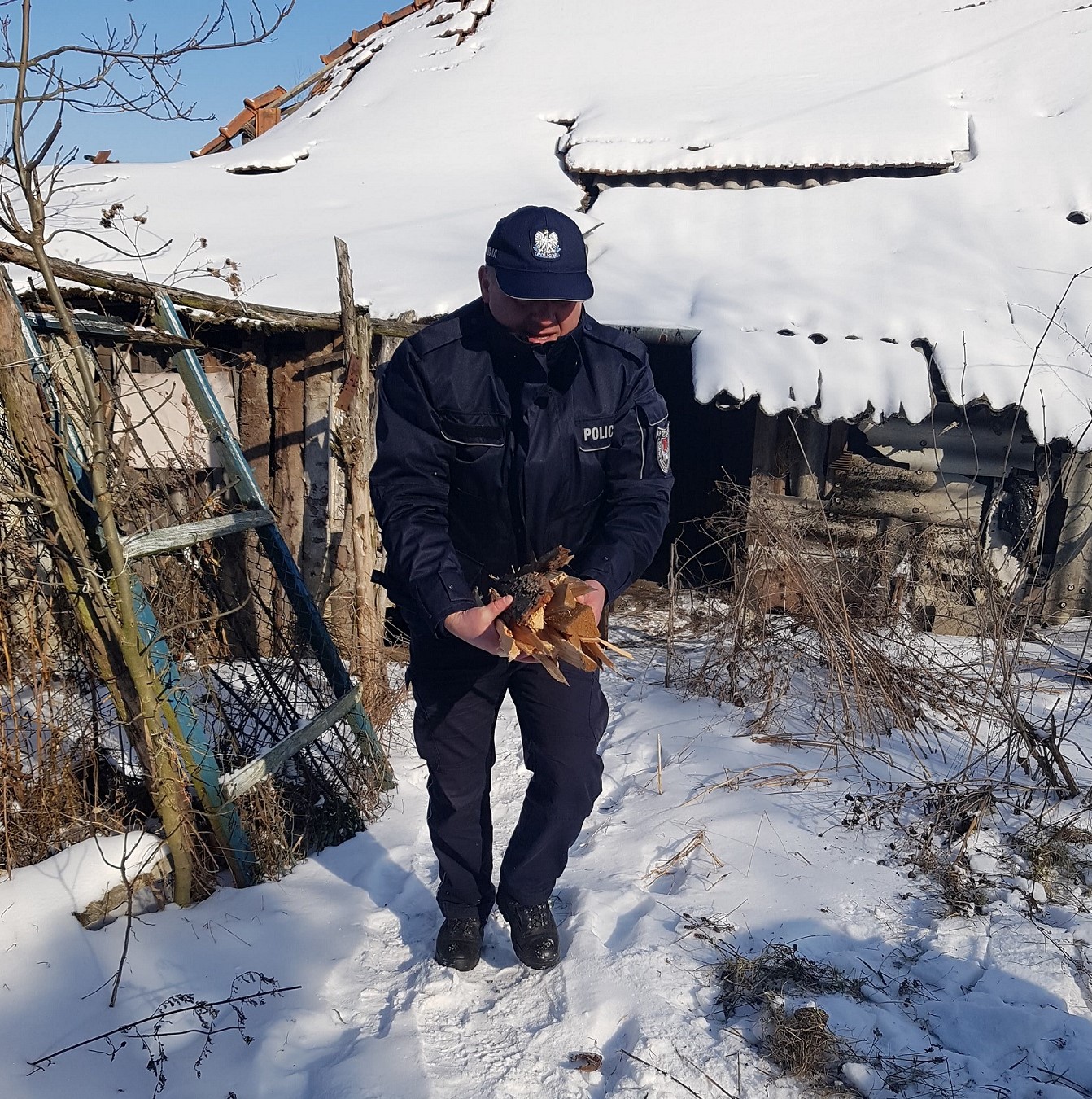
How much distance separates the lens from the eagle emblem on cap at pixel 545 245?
7.10 feet

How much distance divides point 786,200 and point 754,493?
9.29ft

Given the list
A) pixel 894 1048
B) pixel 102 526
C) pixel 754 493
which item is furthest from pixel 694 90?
pixel 894 1048

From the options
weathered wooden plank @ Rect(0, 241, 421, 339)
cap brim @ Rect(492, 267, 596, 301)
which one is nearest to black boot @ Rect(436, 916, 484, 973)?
cap brim @ Rect(492, 267, 596, 301)

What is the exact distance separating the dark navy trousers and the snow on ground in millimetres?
306

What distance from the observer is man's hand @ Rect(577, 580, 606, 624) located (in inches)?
83.7

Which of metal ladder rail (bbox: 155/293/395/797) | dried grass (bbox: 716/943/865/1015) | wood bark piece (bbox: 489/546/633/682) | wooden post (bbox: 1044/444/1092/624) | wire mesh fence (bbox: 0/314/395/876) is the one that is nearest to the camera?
wood bark piece (bbox: 489/546/633/682)

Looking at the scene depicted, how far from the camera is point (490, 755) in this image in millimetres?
2549

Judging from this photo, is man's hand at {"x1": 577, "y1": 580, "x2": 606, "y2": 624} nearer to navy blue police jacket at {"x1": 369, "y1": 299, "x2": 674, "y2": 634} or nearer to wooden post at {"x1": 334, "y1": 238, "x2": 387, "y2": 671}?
navy blue police jacket at {"x1": 369, "y1": 299, "x2": 674, "y2": 634}

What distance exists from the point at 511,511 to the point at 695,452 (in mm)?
6617

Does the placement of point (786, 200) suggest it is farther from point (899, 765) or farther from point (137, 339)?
point (137, 339)

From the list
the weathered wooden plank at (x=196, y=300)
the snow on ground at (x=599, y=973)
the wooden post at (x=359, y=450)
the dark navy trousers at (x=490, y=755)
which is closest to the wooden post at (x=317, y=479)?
the weathered wooden plank at (x=196, y=300)

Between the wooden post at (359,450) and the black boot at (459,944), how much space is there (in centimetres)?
249

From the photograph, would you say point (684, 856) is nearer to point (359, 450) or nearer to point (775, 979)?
point (775, 979)

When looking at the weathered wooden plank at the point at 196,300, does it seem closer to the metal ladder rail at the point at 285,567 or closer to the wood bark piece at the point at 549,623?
the metal ladder rail at the point at 285,567
